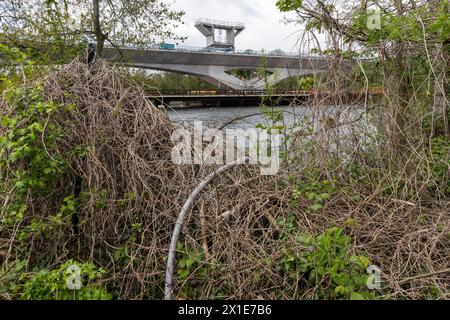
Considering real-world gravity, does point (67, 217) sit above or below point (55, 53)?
below

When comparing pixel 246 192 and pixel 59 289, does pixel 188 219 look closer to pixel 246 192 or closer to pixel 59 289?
pixel 246 192

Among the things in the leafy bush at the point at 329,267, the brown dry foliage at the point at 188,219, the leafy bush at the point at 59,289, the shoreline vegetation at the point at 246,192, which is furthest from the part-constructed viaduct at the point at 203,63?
the leafy bush at the point at 59,289

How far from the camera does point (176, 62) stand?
97.8ft

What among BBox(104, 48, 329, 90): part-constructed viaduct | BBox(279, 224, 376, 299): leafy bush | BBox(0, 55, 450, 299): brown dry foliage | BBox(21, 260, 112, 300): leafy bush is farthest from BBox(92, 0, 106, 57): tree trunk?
BBox(104, 48, 329, 90): part-constructed viaduct

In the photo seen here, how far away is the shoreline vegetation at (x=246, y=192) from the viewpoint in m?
2.38

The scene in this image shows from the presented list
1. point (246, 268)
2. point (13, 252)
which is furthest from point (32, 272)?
point (246, 268)

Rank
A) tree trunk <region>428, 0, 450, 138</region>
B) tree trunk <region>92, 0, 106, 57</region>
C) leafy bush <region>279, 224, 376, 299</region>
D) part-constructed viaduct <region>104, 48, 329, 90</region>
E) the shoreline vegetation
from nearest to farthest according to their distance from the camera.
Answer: leafy bush <region>279, 224, 376, 299</region> → the shoreline vegetation → tree trunk <region>428, 0, 450, 138</region> → tree trunk <region>92, 0, 106, 57</region> → part-constructed viaduct <region>104, 48, 329, 90</region>

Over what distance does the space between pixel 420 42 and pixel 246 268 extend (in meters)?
3.04

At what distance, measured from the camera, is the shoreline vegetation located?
2.38 m

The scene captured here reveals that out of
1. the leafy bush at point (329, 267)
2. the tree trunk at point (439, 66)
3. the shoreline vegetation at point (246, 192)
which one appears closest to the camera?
the leafy bush at point (329, 267)

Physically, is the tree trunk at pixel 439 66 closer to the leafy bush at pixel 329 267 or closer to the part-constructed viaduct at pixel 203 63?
the leafy bush at pixel 329 267

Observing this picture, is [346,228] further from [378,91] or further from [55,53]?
[55,53]

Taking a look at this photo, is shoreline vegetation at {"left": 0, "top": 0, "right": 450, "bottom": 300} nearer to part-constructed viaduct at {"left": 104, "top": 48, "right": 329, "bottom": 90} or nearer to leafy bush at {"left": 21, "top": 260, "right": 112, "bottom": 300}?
leafy bush at {"left": 21, "top": 260, "right": 112, "bottom": 300}

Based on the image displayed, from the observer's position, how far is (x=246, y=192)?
3102 millimetres
